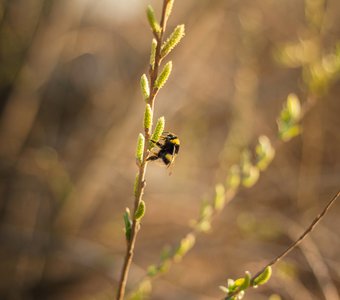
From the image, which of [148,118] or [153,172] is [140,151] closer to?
[148,118]

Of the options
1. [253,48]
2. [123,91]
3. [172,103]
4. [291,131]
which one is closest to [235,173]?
[291,131]

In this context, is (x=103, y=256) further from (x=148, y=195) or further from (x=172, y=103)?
(x=172, y=103)

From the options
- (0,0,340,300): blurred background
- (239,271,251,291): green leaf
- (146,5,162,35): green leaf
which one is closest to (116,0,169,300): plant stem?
(146,5,162,35): green leaf

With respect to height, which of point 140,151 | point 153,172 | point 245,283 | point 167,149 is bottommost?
point 245,283

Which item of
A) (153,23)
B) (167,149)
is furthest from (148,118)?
(167,149)

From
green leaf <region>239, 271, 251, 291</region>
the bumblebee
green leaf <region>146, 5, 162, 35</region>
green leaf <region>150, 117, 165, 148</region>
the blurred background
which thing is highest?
the blurred background

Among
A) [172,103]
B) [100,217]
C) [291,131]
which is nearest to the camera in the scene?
[291,131]

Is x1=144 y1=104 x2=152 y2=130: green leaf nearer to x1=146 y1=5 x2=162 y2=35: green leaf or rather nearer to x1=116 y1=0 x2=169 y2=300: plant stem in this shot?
x1=116 y1=0 x2=169 y2=300: plant stem

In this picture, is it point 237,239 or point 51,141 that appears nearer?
point 237,239
